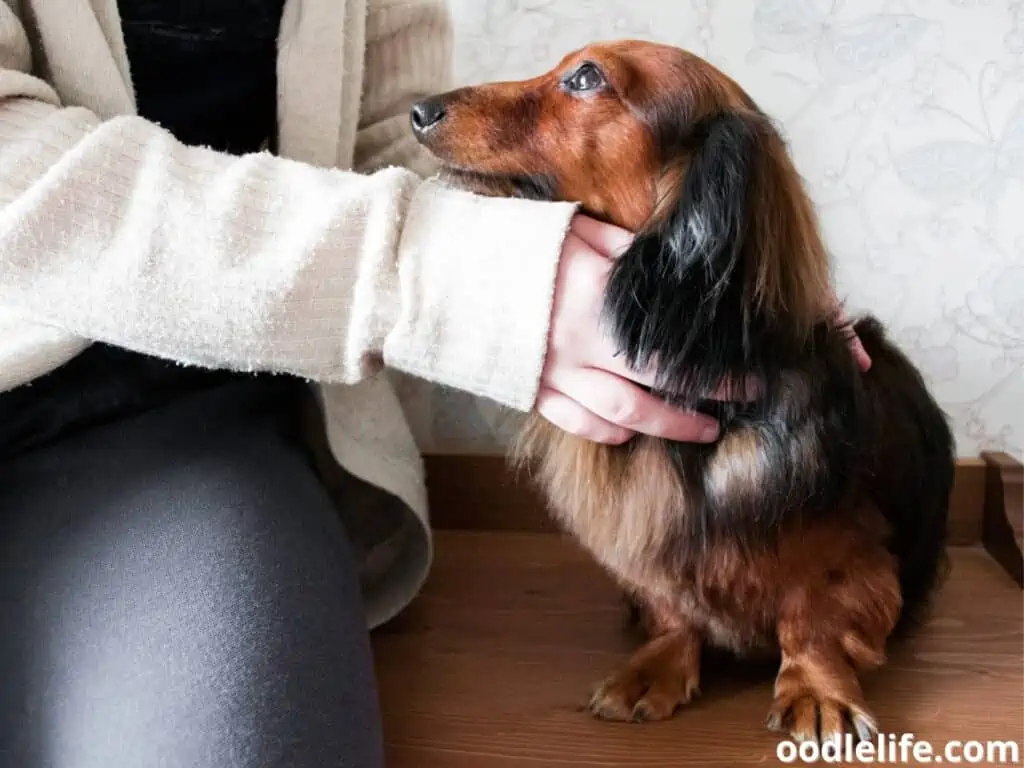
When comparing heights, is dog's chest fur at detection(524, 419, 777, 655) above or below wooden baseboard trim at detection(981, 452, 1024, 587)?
above

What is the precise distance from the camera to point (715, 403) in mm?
684

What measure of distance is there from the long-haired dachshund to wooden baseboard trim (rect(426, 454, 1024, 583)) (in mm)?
392

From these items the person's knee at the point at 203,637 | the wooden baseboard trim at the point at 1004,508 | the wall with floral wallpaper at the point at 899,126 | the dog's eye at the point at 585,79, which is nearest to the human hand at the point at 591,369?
the dog's eye at the point at 585,79

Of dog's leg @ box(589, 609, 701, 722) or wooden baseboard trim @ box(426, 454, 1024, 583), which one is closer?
dog's leg @ box(589, 609, 701, 722)

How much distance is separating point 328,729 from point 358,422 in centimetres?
33

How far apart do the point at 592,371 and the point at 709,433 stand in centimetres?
12

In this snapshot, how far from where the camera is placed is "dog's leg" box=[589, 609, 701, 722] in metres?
0.84

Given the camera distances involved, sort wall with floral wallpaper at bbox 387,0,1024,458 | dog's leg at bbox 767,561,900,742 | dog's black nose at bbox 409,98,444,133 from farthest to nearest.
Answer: wall with floral wallpaper at bbox 387,0,1024,458 → dog's leg at bbox 767,561,900,742 → dog's black nose at bbox 409,98,444,133

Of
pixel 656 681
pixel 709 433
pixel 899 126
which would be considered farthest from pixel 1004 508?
pixel 709 433

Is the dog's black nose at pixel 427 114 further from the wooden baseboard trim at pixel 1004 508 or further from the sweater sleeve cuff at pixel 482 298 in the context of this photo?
the wooden baseboard trim at pixel 1004 508

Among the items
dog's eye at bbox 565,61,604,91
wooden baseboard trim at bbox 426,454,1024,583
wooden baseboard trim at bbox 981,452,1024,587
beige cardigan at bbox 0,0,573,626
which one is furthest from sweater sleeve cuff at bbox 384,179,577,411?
wooden baseboard trim at bbox 981,452,1024,587

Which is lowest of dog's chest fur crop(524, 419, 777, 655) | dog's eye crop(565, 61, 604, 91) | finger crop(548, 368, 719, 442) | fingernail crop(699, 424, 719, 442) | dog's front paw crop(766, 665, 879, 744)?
dog's front paw crop(766, 665, 879, 744)

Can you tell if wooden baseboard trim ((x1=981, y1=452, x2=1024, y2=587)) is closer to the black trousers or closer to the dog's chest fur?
the dog's chest fur

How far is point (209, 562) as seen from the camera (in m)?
0.65
